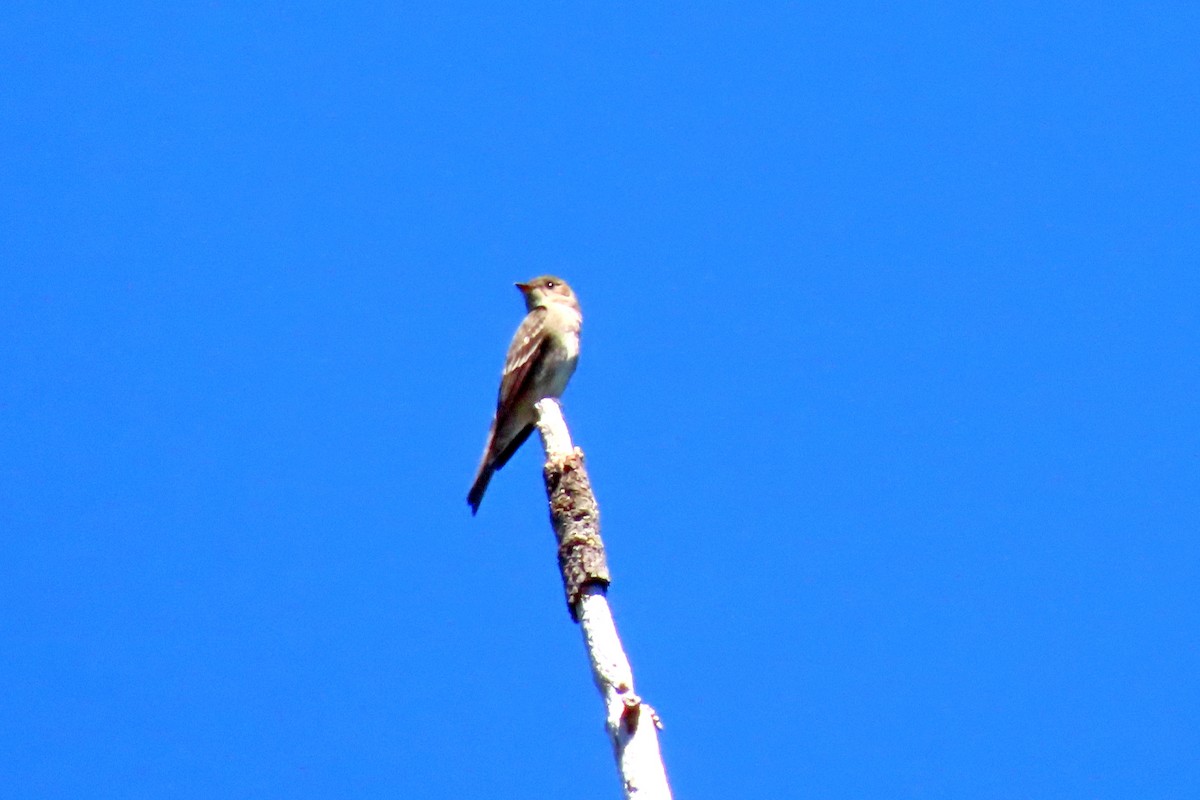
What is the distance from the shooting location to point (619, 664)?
5293 millimetres

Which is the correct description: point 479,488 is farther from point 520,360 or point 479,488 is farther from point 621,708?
point 621,708

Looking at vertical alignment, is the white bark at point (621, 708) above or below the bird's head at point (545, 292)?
below

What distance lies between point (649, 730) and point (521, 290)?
29.9 ft

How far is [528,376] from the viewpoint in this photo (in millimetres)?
12211

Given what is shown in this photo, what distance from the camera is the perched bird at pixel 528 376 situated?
11.8 meters

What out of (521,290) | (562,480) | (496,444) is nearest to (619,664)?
(562,480)

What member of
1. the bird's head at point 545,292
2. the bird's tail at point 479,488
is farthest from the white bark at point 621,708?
the bird's head at point 545,292

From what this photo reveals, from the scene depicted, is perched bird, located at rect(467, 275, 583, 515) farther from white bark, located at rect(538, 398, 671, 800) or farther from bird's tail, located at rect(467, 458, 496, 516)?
white bark, located at rect(538, 398, 671, 800)

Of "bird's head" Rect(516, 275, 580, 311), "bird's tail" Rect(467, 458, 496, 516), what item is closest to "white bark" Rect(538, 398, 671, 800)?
"bird's tail" Rect(467, 458, 496, 516)

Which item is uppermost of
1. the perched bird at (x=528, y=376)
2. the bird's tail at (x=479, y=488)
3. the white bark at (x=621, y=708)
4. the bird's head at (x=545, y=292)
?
the bird's head at (x=545, y=292)

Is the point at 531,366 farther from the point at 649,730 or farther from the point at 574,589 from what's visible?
the point at 649,730

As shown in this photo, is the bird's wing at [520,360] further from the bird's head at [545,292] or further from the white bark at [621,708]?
the white bark at [621,708]

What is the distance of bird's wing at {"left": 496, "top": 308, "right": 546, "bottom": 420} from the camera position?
472 inches

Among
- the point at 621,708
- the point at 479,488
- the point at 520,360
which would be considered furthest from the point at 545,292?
the point at 621,708
